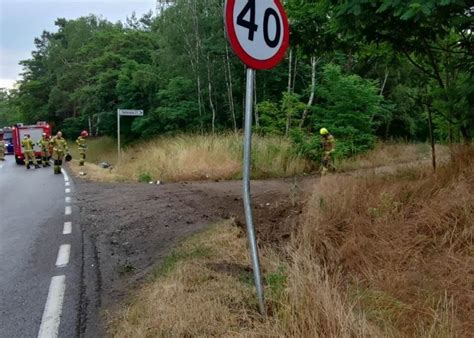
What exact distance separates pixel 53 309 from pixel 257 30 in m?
3.19

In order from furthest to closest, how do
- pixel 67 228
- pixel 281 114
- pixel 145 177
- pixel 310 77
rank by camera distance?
pixel 310 77, pixel 281 114, pixel 145 177, pixel 67 228

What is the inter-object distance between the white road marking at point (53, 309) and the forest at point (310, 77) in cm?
433

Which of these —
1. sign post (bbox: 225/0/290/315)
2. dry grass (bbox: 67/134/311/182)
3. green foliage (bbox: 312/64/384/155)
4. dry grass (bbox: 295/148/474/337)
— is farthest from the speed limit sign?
green foliage (bbox: 312/64/384/155)

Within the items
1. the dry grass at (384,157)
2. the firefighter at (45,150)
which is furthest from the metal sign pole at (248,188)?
the firefighter at (45,150)

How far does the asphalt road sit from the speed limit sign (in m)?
2.68

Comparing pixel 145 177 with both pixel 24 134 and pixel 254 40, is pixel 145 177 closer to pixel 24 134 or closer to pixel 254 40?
pixel 254 40

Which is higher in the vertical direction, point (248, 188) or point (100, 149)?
point (248, 188)

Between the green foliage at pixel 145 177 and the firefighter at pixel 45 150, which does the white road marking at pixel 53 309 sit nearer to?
the green foliage at pixel 145 177

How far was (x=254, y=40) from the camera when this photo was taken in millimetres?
3275

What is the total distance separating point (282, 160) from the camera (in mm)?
15742

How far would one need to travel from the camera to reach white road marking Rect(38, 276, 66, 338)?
3.88 meters

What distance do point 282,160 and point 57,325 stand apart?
40.3ft

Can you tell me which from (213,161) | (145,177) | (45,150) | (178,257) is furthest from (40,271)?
(45,150)

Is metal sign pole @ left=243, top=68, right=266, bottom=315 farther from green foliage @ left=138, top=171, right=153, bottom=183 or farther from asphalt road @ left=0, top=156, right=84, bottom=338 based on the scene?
green foliage @ left=138, top=171, right=153, bottom=183
